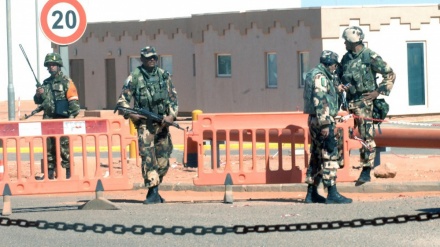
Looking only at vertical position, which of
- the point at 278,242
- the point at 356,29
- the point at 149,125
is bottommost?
the point at 278,242

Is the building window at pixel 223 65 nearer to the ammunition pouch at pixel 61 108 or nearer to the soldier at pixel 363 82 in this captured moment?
the ammunition pouch at pixel 61 108

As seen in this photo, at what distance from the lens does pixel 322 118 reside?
13.5 metres

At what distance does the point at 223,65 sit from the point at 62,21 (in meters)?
20.2

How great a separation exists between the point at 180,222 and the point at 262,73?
2274 cm

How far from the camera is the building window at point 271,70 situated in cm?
3466

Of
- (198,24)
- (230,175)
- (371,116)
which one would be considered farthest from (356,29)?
(198,24)

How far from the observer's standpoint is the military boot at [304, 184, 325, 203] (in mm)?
13875

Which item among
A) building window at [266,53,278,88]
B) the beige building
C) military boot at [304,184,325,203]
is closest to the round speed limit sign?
military boot at [304,184,325,203]

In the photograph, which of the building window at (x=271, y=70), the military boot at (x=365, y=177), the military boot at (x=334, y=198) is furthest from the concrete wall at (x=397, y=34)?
the military boot at (x=334, y=198)

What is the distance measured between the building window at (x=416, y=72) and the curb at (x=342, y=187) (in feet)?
59.5

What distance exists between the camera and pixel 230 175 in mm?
14492

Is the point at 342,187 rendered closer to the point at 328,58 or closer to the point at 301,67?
the point at 328,58

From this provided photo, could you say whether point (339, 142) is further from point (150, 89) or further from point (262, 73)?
point (262, 73)

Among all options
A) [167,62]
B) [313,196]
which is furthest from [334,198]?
[167,62]
